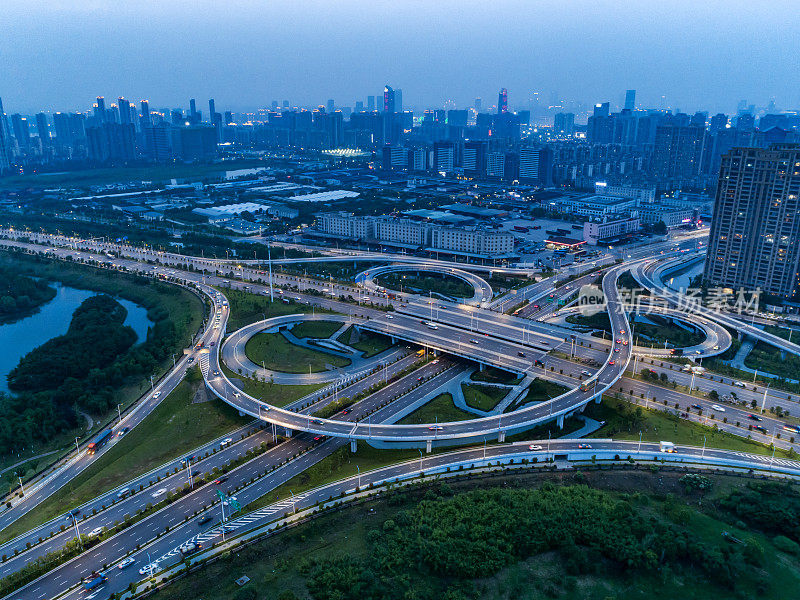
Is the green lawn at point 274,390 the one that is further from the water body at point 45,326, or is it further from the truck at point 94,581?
the water body at point 45,326

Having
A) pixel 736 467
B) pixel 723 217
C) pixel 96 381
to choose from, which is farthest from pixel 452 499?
pixel 723 217

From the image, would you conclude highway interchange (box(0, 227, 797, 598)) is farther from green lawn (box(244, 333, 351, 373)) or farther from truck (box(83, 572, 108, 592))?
green lawn (box(244, 333, 351, 373))

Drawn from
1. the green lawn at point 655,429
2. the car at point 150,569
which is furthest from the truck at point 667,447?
the car at point 150,569

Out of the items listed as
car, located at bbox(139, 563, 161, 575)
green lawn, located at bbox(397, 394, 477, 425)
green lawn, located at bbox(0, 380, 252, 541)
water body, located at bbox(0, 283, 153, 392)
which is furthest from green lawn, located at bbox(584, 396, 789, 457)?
water body, located at bbox(0, 283, 153, 392)

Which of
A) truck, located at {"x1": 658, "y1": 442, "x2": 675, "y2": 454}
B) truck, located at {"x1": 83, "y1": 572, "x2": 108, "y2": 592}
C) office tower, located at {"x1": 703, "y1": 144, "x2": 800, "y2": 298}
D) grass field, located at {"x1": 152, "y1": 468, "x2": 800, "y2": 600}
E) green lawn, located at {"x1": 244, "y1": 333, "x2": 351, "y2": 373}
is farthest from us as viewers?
office tower, located at {"x1": 703, "y1": 144, "x2": 800, "y2": 298}

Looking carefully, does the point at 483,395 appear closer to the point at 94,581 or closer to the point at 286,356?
the point at 286,356

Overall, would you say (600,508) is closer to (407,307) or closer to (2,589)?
(2,589)
